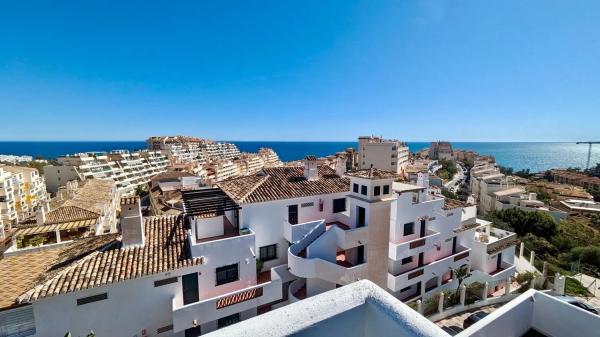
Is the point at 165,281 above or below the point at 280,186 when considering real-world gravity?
below

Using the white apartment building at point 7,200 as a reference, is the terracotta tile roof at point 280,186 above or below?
above

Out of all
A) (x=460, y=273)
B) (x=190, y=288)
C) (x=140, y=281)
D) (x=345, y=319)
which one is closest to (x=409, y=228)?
(x=460, y=273)

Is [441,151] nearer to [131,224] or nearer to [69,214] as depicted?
[69,214]

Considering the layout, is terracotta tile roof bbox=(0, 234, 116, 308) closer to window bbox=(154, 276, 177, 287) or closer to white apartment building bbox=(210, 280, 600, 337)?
window bbox=(154, 276, 177, 287)

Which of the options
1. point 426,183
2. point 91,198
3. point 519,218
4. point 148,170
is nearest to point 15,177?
point 91,198

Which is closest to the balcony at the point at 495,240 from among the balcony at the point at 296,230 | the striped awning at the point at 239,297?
the balcony at the point at 296,230

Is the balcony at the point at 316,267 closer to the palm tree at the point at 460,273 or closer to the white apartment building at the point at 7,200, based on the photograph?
the palm tree at the point at 460,273
